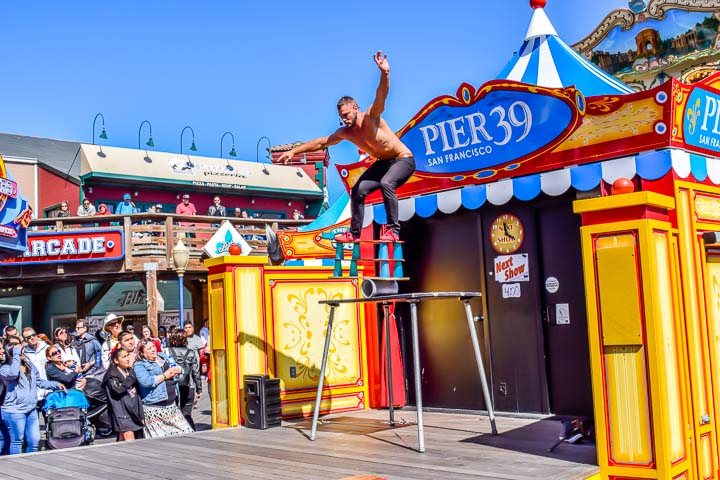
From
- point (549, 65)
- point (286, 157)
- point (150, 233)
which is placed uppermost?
point (549, 65)

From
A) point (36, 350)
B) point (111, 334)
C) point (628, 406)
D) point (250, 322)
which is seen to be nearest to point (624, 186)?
point (628, 406)

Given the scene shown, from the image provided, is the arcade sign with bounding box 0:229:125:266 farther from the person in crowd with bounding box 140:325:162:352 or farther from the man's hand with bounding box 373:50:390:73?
the man's hand with bounding box 373:50:390:73

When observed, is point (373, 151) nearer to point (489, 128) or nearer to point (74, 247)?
point (489, 128)

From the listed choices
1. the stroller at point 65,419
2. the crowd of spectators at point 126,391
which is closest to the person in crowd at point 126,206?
the crowd of spectators at point 126,391

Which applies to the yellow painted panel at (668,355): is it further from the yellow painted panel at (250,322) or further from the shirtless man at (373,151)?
the yellow painted panel at (250,322)

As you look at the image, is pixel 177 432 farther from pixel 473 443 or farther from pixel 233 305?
pixel 473 443

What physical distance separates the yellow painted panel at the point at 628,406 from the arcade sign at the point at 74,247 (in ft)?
50.4

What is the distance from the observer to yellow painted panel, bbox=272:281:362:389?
28.8 feet

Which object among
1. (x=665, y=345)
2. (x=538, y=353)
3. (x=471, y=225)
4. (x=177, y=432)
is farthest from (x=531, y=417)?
(x=177, y=432)

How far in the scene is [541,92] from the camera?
24.7 ft

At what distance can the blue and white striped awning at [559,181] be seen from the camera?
21.8ft

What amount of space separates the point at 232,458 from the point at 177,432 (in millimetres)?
1701

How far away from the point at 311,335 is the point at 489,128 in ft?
10.5

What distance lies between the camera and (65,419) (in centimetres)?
817
